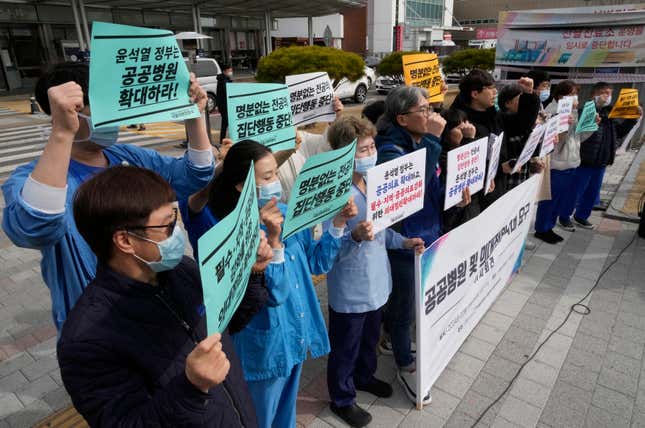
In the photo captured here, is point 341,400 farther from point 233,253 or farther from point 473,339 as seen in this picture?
point 233,253

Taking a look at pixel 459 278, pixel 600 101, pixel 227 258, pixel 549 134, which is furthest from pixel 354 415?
pixel 600 101

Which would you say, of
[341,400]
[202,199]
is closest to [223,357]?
[202,199]

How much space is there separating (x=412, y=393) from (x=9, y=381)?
3.00 m

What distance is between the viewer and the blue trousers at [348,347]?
2.64 metres

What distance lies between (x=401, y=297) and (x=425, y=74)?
8.44ft

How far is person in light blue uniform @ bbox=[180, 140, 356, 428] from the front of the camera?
1.97 meters

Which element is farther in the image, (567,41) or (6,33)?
(6,33)

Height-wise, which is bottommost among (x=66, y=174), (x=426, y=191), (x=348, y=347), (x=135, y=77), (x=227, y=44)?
(x=348, y=347)

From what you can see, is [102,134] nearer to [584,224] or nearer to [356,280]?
[356,280]

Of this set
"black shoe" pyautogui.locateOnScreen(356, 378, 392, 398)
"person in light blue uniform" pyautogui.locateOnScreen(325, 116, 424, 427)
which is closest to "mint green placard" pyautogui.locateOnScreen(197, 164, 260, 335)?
"person in light blue uniform" pyautogui.locateOnScreen(325, 116, 424, 427)

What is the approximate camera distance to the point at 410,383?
309 cm

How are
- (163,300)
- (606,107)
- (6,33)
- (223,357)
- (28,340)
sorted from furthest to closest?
(6,33), (606,107), (28,340), (163,300), (223,357)

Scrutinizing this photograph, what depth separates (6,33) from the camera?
24094 mm

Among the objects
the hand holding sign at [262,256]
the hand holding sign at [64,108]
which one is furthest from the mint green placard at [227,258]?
the hand holding sign at [64,108]
